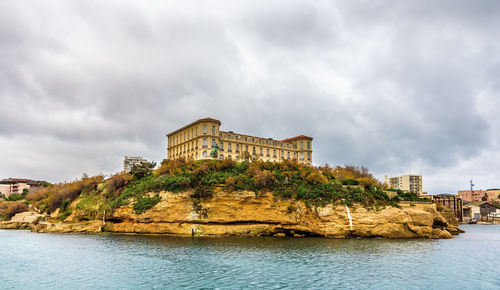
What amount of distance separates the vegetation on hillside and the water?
454 inches

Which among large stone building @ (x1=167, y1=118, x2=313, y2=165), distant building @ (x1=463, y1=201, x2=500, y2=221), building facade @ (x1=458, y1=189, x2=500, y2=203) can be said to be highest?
large stone building @ (x1=167, y1=118, x2=313, y2=165)

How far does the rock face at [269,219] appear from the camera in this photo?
41.3 meters

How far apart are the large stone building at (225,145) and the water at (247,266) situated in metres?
31.5

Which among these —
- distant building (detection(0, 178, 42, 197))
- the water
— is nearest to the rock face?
the water

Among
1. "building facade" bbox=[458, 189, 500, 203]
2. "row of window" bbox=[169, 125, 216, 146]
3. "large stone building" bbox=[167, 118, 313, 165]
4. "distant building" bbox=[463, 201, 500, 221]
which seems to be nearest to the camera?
"large stone building" bbox=[167, 118, 313, 165]

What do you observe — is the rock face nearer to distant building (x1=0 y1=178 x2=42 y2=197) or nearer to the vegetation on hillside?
the vegetation on hillside

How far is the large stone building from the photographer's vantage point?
70.6 meters

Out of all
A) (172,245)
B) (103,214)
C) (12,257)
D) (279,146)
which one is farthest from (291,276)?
(279,146)

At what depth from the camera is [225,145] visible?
74.8m

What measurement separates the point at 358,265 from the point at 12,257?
2727 cm

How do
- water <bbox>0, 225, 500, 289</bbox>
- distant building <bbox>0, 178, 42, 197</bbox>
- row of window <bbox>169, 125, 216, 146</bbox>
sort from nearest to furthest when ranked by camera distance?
water <bbox>0, 225, 500, 289</bbox>
row of window <bbox>169, 125, 216, 146</bbox>
distant building <bbox>0, 178, 42, 197</bbox>

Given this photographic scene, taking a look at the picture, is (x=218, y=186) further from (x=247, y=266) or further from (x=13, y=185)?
(x=13, y=185)

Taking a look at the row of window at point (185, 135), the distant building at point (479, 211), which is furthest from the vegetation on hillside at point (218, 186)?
the distant building at point (479, 211)

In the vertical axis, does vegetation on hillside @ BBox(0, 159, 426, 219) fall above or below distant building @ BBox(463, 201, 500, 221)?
above
